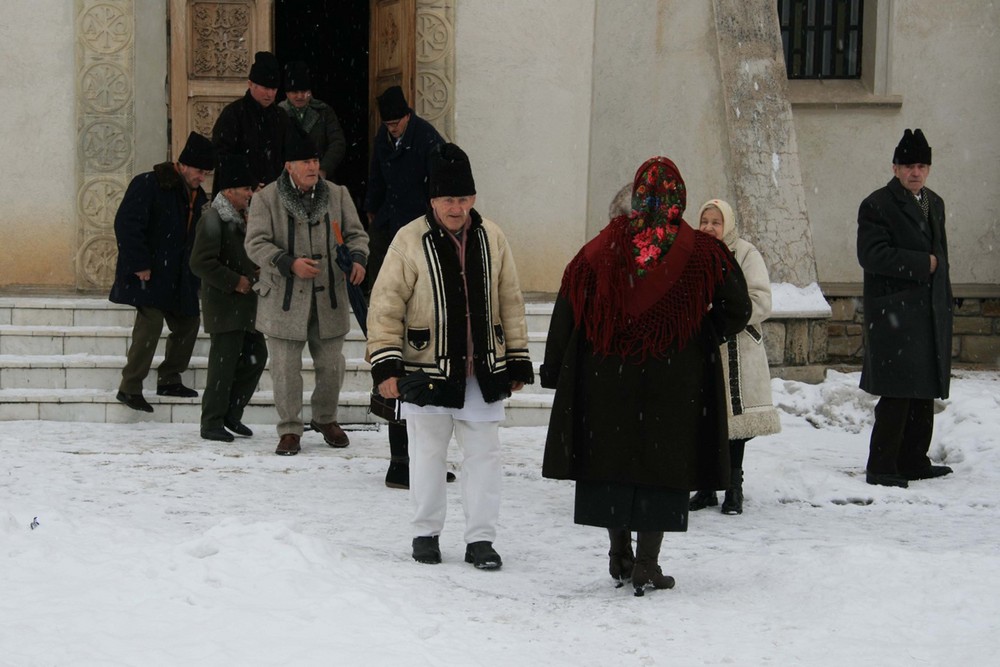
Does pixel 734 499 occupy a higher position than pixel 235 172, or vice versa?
pixel 235 172

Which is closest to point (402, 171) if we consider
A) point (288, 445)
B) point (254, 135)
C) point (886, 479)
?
point (254, 135)

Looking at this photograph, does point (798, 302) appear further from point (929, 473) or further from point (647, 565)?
point (647, 565)

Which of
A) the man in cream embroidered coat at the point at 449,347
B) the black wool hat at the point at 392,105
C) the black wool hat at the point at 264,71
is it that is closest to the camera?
the man in cream embroidered coat at the point at 449,347

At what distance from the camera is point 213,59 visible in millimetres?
10641

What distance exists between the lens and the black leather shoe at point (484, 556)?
18.5 ft

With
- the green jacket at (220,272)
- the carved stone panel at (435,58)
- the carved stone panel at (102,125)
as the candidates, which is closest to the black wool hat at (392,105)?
the green jacket at (220,272)

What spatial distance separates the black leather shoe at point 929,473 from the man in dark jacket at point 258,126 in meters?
4.49

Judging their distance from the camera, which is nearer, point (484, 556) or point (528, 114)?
point (484, 556)

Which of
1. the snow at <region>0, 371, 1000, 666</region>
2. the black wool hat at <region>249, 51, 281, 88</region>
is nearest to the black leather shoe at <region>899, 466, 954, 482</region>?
the snow at <region>0, 371, 1000, 666</region>

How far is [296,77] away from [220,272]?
79.6 inches

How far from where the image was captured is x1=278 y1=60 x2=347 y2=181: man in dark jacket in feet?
31.9

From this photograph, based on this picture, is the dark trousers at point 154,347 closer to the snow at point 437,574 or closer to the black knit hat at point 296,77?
the snow at point 437,574

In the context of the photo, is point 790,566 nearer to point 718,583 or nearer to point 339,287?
point 718,583

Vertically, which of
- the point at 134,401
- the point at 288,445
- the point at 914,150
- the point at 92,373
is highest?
the point at 914,150
